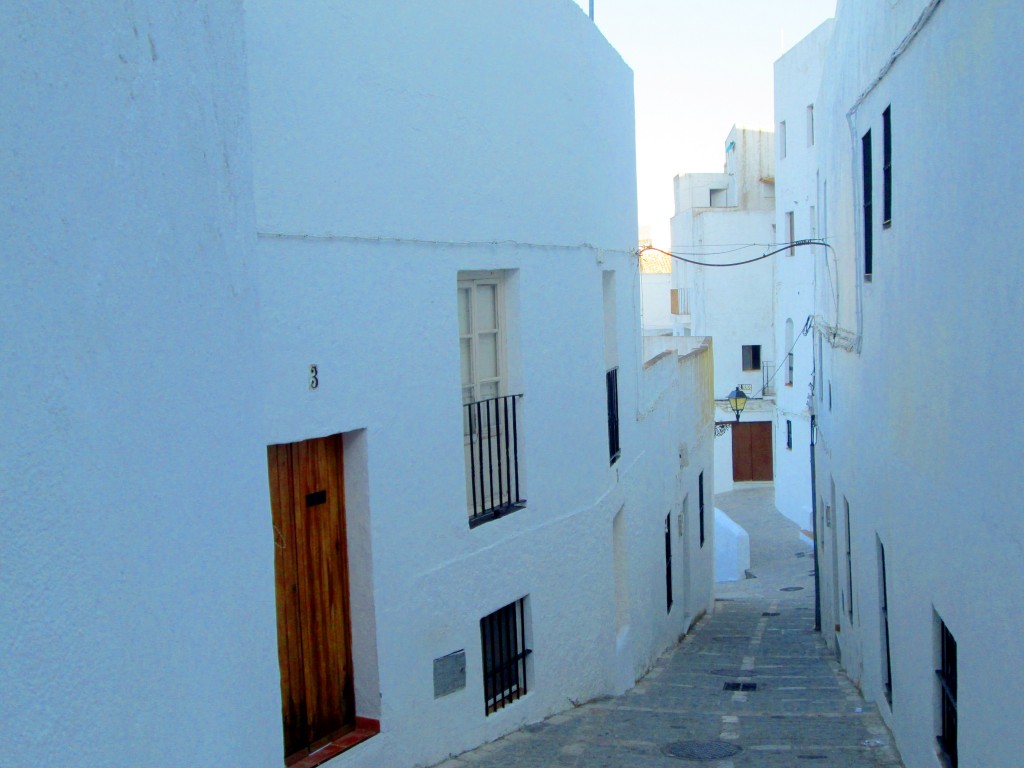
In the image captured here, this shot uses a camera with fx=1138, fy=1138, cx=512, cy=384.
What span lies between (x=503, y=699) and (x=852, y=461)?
15.8 feet

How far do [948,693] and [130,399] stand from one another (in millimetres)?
5280

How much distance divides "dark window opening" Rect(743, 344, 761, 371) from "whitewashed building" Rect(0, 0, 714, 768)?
73.4ft

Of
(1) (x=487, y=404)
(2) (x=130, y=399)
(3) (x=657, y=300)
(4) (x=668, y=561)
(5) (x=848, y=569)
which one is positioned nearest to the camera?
(2) (x=130, y=399)

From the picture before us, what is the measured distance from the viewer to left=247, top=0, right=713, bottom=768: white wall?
6.43 metres

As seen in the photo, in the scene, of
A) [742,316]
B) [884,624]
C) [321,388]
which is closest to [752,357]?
[742,316]

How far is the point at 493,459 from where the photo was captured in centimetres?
907

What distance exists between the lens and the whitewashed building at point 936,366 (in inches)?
188

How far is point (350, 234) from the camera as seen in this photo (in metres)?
6.82

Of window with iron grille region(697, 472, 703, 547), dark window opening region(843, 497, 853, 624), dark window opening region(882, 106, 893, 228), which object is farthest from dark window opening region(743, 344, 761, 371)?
dark window opening region(882, 106, 893, 228)

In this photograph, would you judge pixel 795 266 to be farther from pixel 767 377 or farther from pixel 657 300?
pixel 657 300

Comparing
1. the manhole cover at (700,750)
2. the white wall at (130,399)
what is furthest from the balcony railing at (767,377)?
the white wall at (130,399)

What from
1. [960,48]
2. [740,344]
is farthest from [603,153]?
[740,344]

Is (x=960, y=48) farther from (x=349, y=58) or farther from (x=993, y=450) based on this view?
(x=349, y=58)

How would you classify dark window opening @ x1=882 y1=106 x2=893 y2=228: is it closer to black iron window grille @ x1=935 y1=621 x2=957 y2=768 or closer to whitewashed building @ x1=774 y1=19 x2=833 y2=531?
black iron window grille @ x1=935 y1=621 x2=957 y2=768
